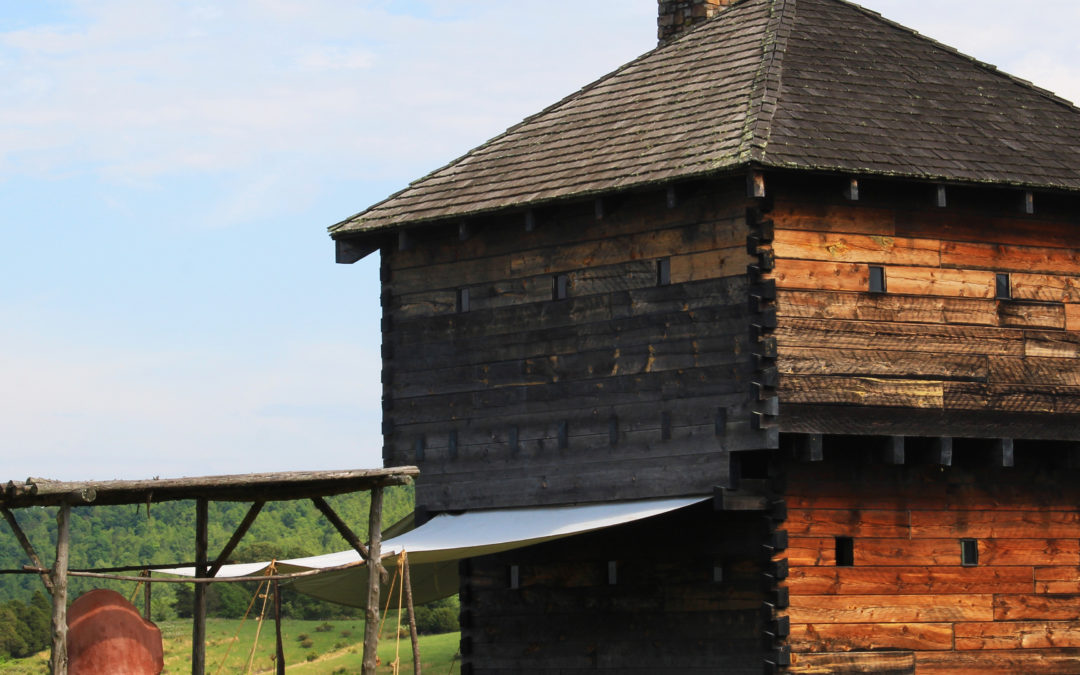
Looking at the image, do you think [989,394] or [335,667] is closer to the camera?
[989,394]

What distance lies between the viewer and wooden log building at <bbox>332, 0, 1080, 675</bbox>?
660 inches

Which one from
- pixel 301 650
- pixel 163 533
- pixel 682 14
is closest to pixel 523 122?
pixel 682 14

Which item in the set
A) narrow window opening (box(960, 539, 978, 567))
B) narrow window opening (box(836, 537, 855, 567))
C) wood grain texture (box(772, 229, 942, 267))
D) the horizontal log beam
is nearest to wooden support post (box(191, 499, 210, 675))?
the horizontal log beam

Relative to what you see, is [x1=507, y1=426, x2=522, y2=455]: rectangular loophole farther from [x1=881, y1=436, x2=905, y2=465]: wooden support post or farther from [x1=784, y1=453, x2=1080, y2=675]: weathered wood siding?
[x1=881, y1=436, x2=905, y2=465]: wooden support post

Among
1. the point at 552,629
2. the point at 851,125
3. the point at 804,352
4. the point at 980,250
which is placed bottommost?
the point at 552,629

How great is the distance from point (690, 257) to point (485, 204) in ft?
8.57

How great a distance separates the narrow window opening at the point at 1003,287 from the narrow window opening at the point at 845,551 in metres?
3.12

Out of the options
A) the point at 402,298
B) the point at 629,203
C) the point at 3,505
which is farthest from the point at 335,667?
the point at 3,505

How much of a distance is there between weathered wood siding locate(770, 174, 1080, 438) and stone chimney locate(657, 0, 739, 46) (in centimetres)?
585

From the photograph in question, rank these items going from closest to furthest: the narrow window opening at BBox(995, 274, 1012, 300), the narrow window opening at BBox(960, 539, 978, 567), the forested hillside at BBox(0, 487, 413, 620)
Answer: the narrow window opening at BBox(960, 539, 978, 567) → the narrow window opening at BBox(995, 274, 1012, 300) → the forested hillside at BBox(0, 487, 413, 620)

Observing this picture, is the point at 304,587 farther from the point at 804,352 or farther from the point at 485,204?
the point at 804,352

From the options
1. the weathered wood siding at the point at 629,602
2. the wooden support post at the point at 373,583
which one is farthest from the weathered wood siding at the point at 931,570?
the wooden support post at the point at 373,583

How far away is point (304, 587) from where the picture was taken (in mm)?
20734

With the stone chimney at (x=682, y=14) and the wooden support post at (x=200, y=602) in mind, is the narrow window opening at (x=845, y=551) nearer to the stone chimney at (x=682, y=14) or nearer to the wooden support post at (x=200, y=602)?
the wooden support post at (x=200, y=602)
